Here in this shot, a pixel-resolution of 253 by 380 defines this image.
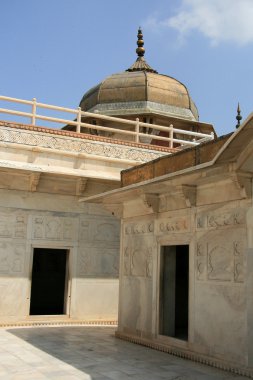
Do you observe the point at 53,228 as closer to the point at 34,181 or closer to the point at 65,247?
the point at 65,247

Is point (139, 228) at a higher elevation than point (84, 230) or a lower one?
lower

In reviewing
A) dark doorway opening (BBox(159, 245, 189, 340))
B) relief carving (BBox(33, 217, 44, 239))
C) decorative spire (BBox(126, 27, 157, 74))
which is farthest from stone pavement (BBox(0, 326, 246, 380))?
decorative spire (BBox(126, 27, 157, 74))

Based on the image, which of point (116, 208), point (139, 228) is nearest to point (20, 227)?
point (116, 208)

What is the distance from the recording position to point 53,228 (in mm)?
10969

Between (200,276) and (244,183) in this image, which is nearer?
(244,183)

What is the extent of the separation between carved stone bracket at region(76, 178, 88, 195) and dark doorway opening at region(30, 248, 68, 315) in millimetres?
4116

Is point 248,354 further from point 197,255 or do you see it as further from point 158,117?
point 158,117

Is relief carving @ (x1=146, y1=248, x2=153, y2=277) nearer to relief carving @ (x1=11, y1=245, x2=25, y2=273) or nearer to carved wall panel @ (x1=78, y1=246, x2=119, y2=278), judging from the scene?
carved wall panel @ (x1=78, y1=246, x2=119, y2=278)

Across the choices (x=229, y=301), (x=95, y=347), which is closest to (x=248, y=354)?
(x=229, y=301)

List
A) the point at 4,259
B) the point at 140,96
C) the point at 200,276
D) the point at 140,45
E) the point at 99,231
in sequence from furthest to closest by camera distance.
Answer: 1. the point at 140,45
2. the point at 140,96
3. the point at 99,231
4. the point at 4,259
5. the point at 200,276

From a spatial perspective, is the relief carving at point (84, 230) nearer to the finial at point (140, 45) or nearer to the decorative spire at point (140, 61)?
the decorative spire at point (140, 61)

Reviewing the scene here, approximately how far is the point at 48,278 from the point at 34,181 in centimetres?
543

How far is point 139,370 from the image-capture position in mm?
6121

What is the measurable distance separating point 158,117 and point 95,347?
33.6 feet
